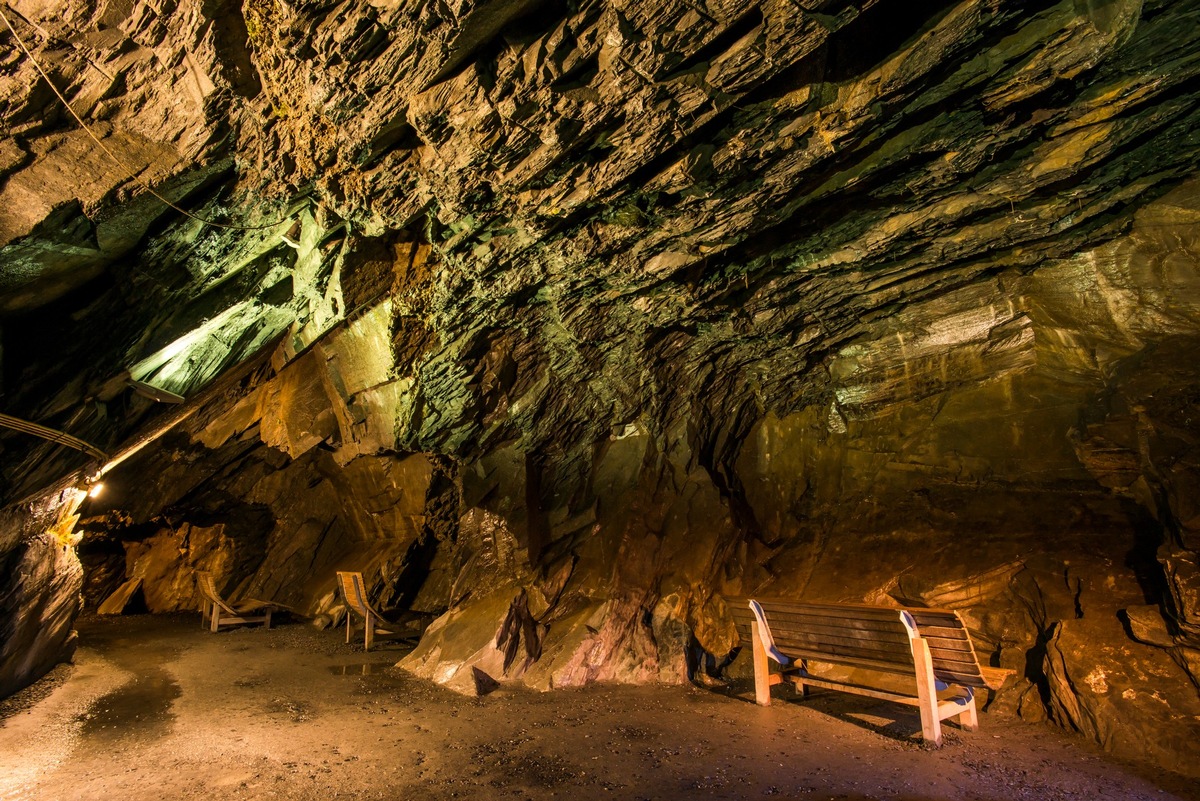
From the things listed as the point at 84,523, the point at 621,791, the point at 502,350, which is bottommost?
the point at 621,791

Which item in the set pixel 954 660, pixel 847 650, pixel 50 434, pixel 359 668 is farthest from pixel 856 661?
pixel 50 434

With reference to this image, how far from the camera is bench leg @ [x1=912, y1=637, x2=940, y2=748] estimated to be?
476 cm

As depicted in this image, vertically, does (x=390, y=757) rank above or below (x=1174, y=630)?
below

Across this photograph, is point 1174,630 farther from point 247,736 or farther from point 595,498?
point 247,736

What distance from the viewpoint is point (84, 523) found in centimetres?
1565

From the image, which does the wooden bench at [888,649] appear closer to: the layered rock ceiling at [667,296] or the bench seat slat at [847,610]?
the bench seat slat at [847,610]

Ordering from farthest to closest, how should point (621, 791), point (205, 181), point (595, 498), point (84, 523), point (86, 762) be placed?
point (84, 523)
point (595, 498)
point (205, 181)
point (86, 762)
point (621, 791)

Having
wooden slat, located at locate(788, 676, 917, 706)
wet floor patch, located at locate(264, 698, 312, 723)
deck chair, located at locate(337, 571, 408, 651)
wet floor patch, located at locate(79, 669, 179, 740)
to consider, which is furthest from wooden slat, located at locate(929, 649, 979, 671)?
deck chair, located at locate(337, 571, 408, 651)

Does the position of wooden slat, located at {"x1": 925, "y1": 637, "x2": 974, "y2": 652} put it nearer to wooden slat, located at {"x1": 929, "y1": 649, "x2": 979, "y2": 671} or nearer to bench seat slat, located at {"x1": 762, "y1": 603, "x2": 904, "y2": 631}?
wooden slat, located at {"x1": 929, "y1": 649, "x2": 979, "y2": 671}

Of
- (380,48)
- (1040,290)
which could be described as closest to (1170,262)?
(1040,290)

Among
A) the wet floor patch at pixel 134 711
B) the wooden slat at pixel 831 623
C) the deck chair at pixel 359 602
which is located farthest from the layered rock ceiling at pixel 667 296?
the wooden slat at pixel 831 623

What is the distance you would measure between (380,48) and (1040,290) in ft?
26.5

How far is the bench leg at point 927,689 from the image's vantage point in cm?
476

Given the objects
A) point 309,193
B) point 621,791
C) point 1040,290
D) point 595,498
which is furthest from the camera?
point 595,498
